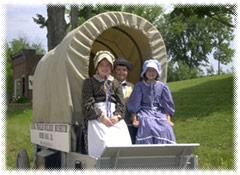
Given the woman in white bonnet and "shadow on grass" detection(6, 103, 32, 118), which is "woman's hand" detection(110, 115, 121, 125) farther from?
"shadow on grass" detection(6, 103, 32, 118)

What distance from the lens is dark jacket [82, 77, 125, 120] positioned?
652 cm

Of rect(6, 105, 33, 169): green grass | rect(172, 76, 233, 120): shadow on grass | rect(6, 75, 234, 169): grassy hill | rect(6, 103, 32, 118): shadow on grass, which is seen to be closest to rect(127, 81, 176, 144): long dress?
rect(6, 75, 234, 169): grassy hill

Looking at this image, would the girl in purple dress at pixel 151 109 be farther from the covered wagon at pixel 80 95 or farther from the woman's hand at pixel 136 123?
the covered wagon at pixel 80 95

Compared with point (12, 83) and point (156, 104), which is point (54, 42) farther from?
point (12, 83)

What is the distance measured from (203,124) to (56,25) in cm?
567

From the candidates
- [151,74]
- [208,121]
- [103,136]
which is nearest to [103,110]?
[103,136]

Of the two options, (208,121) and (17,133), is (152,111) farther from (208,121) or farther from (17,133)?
(17,133)

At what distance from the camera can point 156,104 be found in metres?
7.00

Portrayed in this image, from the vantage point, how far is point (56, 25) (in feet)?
53.6

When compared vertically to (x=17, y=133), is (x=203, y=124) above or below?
above

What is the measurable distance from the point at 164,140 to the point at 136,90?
0.82 m

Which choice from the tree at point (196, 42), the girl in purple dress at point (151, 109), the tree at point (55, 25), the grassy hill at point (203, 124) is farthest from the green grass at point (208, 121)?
the tree at point (196, 42)

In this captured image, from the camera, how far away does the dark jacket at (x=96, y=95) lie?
6.52 metres

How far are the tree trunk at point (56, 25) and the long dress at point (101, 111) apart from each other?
9.66 meters
